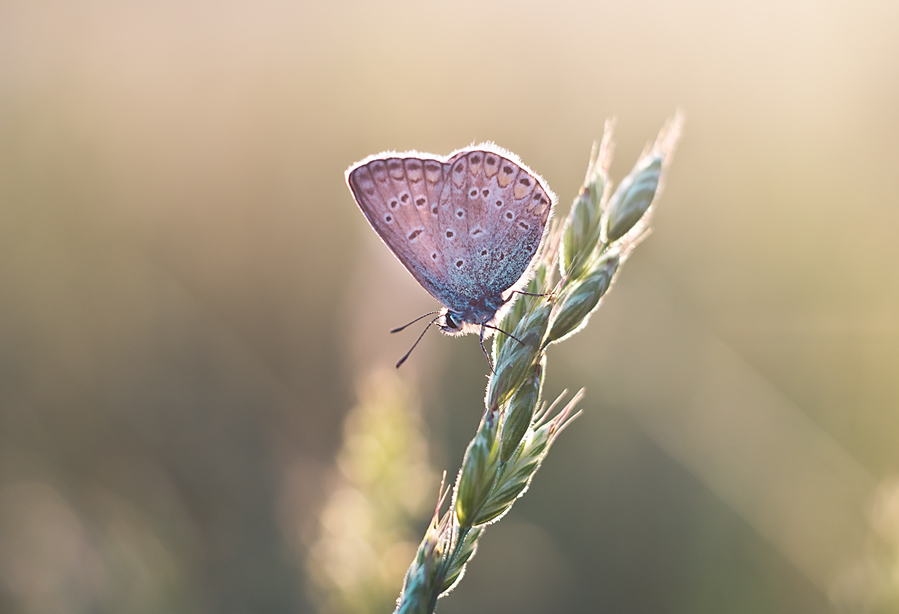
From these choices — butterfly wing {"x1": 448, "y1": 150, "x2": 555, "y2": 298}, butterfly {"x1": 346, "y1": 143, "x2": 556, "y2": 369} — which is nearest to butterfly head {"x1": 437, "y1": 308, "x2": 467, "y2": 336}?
butterfly {"x1": 346, "y1": 143, "x2": 556, "y2": 369}

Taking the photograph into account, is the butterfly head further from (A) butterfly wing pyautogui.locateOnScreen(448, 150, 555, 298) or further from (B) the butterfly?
(A) butterfly wing pyautogui.locateOnScreen(448, 150, 555, 298)

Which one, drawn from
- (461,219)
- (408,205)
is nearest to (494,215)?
(461,219)

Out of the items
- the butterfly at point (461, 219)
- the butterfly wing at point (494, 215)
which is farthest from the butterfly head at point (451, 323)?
the butterfly wing at point (494, 215)

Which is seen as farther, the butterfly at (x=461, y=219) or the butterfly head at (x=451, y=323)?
the butterfly head at (x=451, y=323)

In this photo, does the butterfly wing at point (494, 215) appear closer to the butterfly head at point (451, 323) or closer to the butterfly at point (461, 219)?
the butterfly at point (461, 219)

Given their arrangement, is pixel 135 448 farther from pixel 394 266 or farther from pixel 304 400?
pixel 394 266

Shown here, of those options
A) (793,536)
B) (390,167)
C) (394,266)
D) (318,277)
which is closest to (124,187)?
(318,277)

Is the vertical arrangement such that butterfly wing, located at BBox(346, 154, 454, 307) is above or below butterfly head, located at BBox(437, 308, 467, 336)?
above

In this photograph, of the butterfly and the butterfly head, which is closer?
the butterfly

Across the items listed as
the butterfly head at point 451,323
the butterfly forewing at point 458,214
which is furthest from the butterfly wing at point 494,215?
the butterfly head at point 451,323

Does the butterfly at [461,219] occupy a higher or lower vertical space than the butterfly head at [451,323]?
higher
